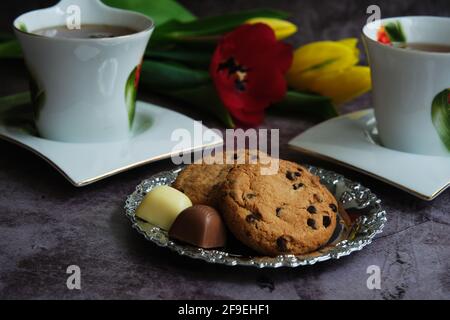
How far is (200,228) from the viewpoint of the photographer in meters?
0.73

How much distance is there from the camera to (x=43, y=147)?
93 centimetres

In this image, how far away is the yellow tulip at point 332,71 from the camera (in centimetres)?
115

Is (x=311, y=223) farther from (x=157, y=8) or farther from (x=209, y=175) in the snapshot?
(x=157, y=8)

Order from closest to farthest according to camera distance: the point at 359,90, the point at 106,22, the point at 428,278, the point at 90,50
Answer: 1. the point at 428,278
2. the point at 90,50
3. the point at 106,22
4. the point at 359,90

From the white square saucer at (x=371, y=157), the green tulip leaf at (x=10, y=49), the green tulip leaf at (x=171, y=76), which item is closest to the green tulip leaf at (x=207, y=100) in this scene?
the green tulip leaf at (x=171, y=76)

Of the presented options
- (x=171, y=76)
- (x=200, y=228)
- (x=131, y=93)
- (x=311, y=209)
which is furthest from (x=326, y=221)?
(x=171, y=76)

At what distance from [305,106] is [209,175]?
0.37m

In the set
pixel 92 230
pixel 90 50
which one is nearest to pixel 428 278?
pixel 92 230

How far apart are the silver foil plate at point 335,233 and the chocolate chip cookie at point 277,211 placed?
0.01 metres

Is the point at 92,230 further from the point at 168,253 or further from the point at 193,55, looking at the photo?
the point at 193,55

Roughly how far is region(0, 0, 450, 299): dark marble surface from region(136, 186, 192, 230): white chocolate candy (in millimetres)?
27

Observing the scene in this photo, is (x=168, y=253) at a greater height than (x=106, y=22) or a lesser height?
lesser

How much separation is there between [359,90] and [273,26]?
20cm

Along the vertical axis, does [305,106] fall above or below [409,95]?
below
